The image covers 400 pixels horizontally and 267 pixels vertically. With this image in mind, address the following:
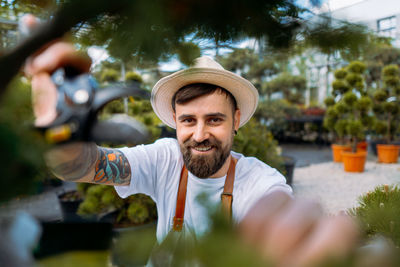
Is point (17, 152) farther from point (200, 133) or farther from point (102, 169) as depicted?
point (200, 133)

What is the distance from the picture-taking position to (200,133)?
120 centimetres

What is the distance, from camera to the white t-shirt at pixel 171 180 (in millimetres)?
1110

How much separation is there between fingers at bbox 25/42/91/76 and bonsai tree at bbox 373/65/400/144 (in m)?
7.36

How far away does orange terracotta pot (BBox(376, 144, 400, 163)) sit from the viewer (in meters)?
6.14

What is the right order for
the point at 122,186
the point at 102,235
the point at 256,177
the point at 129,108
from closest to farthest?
1. the point at 102,235
2. the point at 256,177
3. the point at 122,186
4. the point at 129,108

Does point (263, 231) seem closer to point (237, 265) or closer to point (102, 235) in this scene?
point (237, 265)

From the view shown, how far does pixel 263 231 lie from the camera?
375mm

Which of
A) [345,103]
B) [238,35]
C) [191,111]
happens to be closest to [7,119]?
[238,35]

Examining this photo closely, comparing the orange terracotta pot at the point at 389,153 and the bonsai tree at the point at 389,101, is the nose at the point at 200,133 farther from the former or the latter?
the bonsai tree at the point at 389,101

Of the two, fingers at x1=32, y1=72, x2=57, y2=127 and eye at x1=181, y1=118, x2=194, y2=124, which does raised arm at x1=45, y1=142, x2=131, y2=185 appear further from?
fingers at x1=32, y1=72, x2=57, y2=127

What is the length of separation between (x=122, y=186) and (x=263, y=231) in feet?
3.13

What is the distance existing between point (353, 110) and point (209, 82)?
5984 millimetres

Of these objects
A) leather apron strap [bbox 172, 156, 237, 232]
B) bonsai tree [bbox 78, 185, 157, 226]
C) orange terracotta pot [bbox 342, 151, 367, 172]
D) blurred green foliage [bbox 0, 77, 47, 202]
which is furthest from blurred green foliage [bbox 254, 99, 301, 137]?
blurred green foliage [bbox 0, 77, 47, 202]

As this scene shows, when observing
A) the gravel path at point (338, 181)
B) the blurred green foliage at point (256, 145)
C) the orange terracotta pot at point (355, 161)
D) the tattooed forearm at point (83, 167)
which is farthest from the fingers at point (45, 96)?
the orange terracotta pot at point (355, 161)
